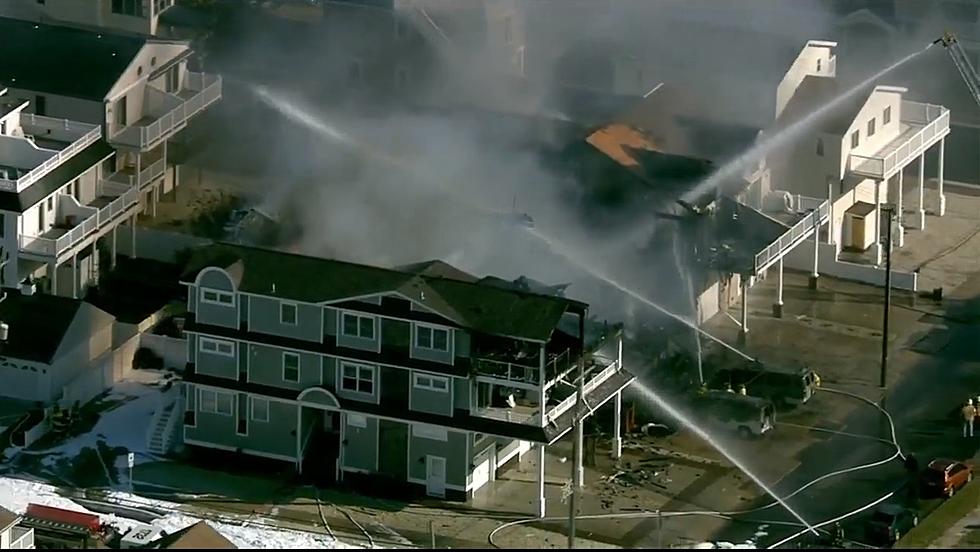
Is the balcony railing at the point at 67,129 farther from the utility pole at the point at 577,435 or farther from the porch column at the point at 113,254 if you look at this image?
the utility pole at the point at 577,435

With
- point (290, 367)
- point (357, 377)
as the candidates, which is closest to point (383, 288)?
point (357, 377)

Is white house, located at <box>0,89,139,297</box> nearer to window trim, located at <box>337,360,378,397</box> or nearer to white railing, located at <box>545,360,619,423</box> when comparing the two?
window trim, located at <box>337,360,378,397</box>

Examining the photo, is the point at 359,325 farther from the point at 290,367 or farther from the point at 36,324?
the point at 36,324

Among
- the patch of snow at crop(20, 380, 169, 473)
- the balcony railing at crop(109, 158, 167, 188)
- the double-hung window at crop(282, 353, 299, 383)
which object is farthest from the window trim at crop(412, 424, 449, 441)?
the balcony railing at crop(109, 158, 167, 188)

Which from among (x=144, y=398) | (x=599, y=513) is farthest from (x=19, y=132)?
(x=599, y=513)

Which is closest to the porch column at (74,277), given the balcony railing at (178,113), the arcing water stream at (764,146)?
the balcony railing at (178,113)

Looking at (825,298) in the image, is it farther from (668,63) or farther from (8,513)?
(8,513)

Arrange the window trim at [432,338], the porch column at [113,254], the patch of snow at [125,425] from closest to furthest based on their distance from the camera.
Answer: the window trim at [432,338] → the patch of snow at [125,425] → the porch column at [113,254]
